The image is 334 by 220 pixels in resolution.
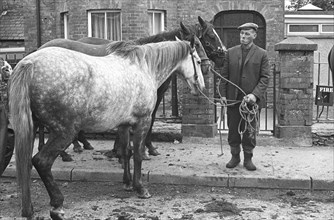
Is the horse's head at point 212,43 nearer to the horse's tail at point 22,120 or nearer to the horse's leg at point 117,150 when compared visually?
the horse's leg at point 117,150

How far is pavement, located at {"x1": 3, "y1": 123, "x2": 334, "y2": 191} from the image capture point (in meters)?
7.23

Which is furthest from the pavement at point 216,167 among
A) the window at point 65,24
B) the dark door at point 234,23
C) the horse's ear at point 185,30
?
the window at point 65,24

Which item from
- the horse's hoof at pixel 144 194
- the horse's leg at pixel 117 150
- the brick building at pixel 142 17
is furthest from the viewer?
the brick building at pixel 142 17

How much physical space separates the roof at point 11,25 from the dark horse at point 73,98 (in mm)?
15652

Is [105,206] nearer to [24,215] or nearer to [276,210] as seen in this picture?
[24,215]

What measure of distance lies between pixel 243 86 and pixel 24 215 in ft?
13.0

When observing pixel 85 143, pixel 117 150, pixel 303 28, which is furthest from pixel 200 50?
pixel 303 28

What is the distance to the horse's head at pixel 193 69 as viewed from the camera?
6934mm

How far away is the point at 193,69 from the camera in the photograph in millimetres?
7000

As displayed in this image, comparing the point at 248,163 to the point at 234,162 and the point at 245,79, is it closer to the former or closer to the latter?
the point at 234,162

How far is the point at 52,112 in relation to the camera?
519 cm

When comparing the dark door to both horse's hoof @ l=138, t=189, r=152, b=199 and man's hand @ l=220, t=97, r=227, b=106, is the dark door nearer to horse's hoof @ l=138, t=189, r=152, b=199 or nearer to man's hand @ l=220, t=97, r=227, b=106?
man's hand @ l=220, t=97, r=227, b=106

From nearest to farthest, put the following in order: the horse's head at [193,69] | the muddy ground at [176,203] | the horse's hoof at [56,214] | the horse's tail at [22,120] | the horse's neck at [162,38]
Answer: the horse's tail at [22,120] < the horse's hoof at [56,214] < the muddy ground at [176,203] < the horse's head at [193,69] < the horse's neck at [162,38]

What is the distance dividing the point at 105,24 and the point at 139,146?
9254 mm
